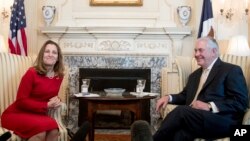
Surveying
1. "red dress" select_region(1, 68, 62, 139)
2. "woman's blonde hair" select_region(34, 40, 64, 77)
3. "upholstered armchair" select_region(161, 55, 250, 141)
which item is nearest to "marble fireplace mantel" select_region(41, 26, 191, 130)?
"upholstered armchair" select_region(161, 55, 250, 141)

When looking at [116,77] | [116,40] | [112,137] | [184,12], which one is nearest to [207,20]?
[184,12]

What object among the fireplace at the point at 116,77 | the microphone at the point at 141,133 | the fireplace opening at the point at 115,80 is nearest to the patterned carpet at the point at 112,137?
the fireplace opening at the point at 115,80

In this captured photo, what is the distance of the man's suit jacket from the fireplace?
232 cm

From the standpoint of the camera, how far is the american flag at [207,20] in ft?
15.9

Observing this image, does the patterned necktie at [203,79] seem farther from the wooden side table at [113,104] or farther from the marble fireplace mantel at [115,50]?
the marble fireplace mantel at [115,50]

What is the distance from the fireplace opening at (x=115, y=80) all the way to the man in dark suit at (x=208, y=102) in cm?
221

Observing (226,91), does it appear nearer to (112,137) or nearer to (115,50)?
(112,137)

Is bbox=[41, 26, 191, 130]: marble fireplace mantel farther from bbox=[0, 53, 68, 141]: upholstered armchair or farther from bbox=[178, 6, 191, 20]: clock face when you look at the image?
bbox=[0, 53, 68, 141]: upholstered armchair

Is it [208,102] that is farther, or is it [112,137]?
[112,137]

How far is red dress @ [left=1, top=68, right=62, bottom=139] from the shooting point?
2.61 metres

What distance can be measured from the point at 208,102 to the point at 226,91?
0.54 ft

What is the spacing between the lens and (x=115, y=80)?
5156 mm

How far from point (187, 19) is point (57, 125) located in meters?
3.00

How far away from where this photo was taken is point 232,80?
2.63 metres
